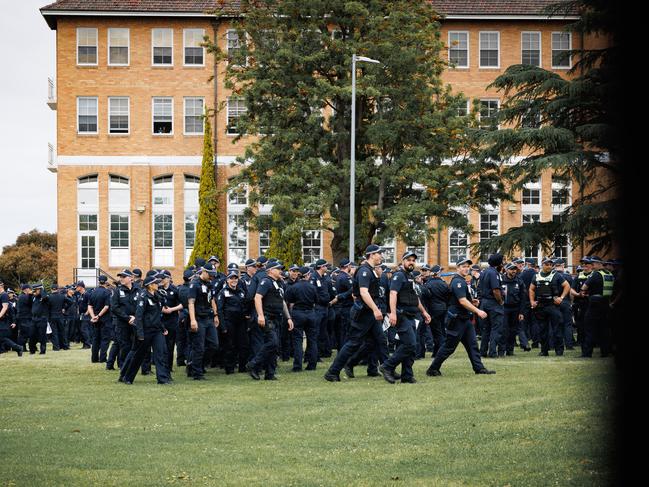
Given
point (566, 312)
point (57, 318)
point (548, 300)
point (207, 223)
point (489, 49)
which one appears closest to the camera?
point (548, 300)

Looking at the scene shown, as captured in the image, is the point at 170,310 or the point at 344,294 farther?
the point at 344,294

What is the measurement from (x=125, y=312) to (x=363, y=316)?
180 inches

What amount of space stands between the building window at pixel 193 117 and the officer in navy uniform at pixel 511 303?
108 ft

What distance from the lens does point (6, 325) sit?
2725 centimetres

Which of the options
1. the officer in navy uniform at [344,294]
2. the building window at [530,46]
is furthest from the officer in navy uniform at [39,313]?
the building window at [530,46]

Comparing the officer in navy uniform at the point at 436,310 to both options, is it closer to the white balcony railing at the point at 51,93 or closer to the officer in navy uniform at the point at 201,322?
the officer in navy uniform at the point at 201,322

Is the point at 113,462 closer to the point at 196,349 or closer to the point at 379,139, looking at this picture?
the point at 196,349

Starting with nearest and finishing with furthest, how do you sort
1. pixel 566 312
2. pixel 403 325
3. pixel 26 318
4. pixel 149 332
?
pixel 403 325, pixel 149 332, pixel 566 312, pixel 26 318

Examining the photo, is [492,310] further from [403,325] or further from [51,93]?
[51,93]

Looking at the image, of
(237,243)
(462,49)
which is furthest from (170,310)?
(462,49)

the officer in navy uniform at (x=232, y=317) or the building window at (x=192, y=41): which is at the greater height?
the building window at (x=192, y=41)

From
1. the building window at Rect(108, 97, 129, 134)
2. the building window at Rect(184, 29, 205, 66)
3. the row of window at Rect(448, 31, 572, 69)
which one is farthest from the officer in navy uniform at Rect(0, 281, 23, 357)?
the row of window at Rect(448, 31, 572, 69)

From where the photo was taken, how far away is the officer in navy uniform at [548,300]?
19.7 meters

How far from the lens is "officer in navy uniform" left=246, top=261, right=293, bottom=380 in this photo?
52.2 feet
